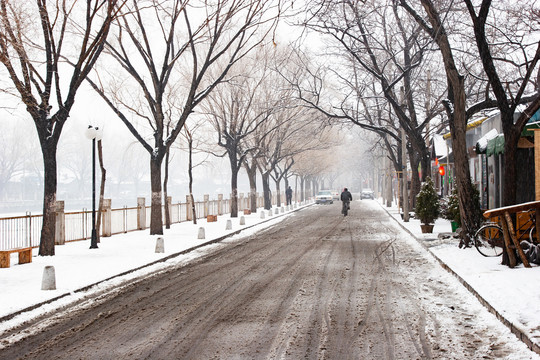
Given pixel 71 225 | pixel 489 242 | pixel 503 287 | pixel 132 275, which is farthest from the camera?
pixel 71 225

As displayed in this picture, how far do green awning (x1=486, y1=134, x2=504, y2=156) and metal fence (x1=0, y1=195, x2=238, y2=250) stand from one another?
13131 mm

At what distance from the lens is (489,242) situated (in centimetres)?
1475

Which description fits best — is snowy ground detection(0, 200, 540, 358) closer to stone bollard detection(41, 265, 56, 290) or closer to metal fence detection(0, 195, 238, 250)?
stone bollard detection(41, 265, 56, 290)

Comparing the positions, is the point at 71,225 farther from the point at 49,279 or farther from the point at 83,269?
the point at 49,279

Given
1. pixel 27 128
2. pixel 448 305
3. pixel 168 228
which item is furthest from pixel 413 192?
Result: pixel 27 128

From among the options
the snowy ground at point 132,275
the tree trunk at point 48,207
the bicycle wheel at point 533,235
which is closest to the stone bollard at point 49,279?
the snowy ground at point 132,275

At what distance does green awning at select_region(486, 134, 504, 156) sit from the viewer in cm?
1562

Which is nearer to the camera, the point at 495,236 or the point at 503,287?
the point at 503,287

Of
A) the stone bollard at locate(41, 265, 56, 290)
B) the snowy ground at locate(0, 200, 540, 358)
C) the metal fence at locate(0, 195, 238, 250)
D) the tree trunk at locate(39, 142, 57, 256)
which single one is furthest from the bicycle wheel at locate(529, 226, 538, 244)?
the metal fence at locate(0, 195, 238, 250)

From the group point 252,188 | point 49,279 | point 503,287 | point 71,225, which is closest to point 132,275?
point 49,279

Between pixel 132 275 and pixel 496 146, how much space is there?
32.7 ft

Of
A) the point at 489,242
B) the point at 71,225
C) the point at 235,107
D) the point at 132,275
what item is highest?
the point at 235,107

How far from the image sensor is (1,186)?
259 feet

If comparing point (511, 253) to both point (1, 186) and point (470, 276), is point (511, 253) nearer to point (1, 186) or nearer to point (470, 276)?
point (470, 276)
